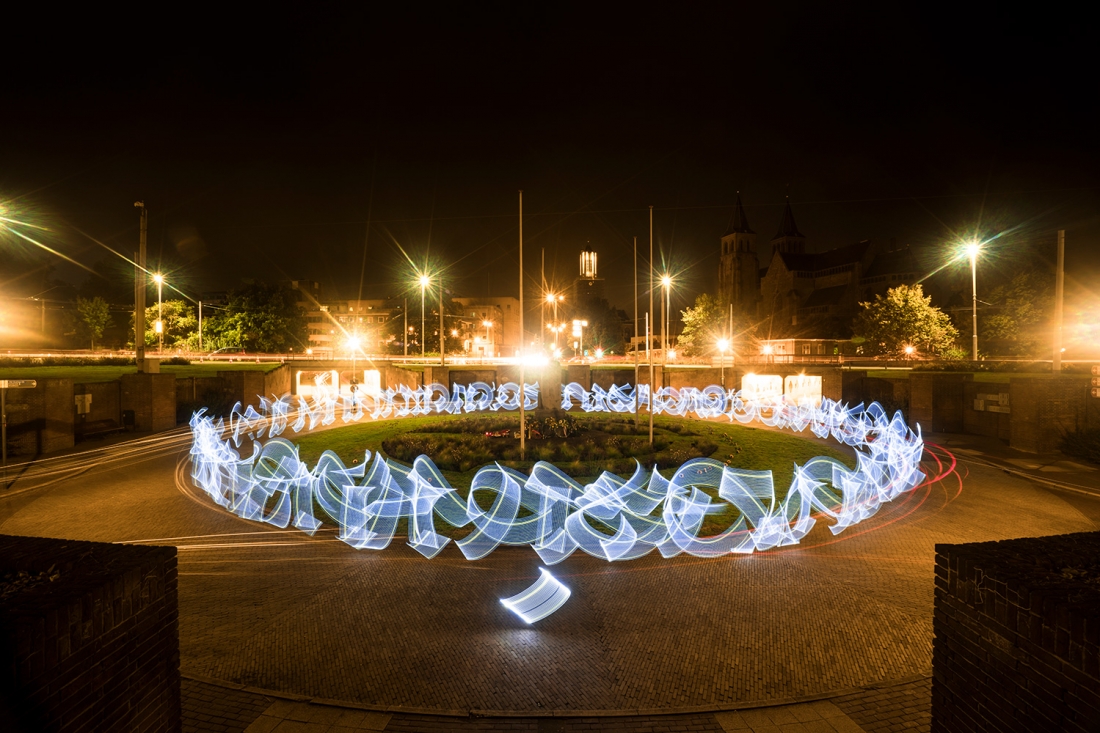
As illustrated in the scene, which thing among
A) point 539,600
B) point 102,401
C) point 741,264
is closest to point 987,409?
point 539,600

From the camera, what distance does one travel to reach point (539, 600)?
7168 millimetres

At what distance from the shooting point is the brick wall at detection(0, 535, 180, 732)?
2830 millimetres

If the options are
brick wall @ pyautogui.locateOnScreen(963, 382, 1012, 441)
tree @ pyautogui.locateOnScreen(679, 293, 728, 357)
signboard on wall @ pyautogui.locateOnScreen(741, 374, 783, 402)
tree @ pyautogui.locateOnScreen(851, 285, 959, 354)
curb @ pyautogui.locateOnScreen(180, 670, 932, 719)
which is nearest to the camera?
curb @ pyautogui.locateOnScreen(180, 670, 932, 719)

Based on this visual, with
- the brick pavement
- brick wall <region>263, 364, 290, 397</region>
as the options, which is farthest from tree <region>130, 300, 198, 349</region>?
the brick pavement

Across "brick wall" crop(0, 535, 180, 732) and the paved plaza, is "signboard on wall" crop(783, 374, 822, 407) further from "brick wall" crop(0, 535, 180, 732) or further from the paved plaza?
"brick wall" crop(0, 535, 180, 732)

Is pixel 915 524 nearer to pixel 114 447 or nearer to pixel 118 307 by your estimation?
pixel 114 447

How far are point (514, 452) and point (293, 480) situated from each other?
5.32 metres

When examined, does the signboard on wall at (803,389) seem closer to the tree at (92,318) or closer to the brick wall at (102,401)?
the brick wall at (102,401)

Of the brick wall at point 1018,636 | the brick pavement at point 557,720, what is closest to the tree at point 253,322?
the brick pavement at point 557,720

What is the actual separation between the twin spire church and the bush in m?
65.1

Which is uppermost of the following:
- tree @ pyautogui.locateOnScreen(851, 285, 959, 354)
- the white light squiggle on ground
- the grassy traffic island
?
tree @ pyautogui.locateOnScreen(851, 285, 959, 354)

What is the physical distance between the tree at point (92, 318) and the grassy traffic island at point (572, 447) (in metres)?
46.9

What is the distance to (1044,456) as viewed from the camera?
1747 cm

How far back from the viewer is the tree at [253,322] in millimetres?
49750
